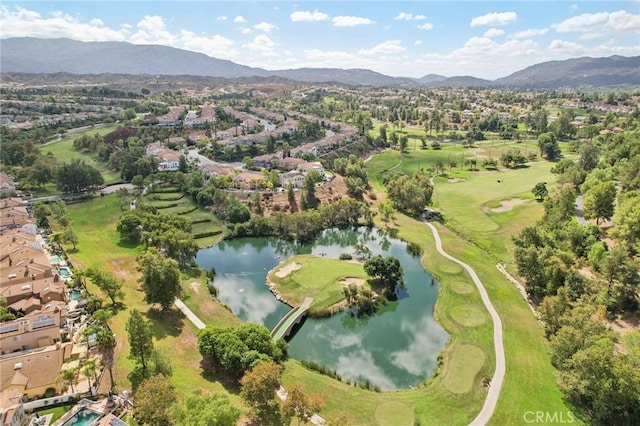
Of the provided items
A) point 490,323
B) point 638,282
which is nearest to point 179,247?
point 490,323

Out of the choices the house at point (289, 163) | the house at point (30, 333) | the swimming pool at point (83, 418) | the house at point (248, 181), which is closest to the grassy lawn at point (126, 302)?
the swimming pool at point (83, 418)

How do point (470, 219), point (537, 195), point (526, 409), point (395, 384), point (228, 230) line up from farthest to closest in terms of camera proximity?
point (537, 195)
point (470, 219)
point (228, 230)
point (395, 384)
point (526, 409)

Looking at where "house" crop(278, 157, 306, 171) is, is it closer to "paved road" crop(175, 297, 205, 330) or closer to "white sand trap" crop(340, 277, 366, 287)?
"white sand trap" crop(340, 277, 366, 287)

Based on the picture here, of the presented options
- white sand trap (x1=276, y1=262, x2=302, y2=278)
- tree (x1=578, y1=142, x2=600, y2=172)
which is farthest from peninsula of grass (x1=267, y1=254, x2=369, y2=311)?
tree (x1=578, y1=142, x2=600, y2=172)

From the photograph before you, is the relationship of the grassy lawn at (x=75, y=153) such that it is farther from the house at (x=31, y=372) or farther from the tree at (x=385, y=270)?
the tree at (x=385, y=270)

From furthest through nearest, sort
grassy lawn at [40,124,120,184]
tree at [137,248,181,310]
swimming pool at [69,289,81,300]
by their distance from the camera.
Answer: grassy lawn at [40,124,120,184], swimming pool at [69,289,81,300], tree at [137,248,181,310]

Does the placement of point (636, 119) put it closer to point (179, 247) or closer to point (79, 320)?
point (179, 247)

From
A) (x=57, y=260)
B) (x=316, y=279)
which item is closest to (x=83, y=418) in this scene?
(x=316, y=279)
